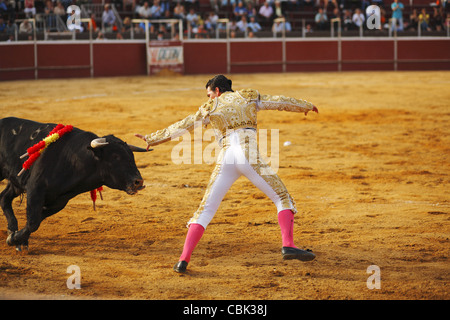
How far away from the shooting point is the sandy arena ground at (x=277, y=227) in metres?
4.05

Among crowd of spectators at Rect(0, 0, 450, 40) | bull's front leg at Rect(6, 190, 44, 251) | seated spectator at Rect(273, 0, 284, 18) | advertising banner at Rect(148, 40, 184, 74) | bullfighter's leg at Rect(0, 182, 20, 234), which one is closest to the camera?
bull's front leg at Rect(6, 190, 44, 251)

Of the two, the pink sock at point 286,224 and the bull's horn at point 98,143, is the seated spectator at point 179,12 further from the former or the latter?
the pink sock at point 286,224

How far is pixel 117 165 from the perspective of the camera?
4578 mm

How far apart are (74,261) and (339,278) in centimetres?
182

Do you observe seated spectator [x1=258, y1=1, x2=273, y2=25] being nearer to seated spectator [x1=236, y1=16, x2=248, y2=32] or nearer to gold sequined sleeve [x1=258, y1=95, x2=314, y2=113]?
seated spectator [x1=236, y1=16, x2=248, y2=32]

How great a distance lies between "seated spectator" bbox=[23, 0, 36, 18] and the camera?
19.0 metres

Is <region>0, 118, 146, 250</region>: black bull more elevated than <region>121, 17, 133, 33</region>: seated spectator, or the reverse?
<region>121, 17, 133, 33</region>: seated spectator

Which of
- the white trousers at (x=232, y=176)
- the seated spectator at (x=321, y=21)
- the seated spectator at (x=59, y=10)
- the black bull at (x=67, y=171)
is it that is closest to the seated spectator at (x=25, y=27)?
the seated spectator at (x=59, y=10)

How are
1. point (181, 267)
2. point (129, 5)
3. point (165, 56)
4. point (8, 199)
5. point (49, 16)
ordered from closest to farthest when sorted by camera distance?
1. point (181, 267)
2. point (8, 199)
3. point (49, 16)
4. point (165, 56)
5. point (129, 5)

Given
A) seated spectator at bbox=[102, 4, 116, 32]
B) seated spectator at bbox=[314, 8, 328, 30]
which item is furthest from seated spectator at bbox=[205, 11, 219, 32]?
seated spectator at bbox=[314, 8, 328, 30]

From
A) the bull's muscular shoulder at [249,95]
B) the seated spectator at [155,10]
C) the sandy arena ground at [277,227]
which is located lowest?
the sandy arena ground at [277,227]

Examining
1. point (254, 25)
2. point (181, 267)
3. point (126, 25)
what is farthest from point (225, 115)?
point (254, 25)

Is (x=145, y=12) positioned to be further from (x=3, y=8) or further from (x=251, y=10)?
(x=3, y=8)

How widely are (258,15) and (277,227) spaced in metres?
18.0
